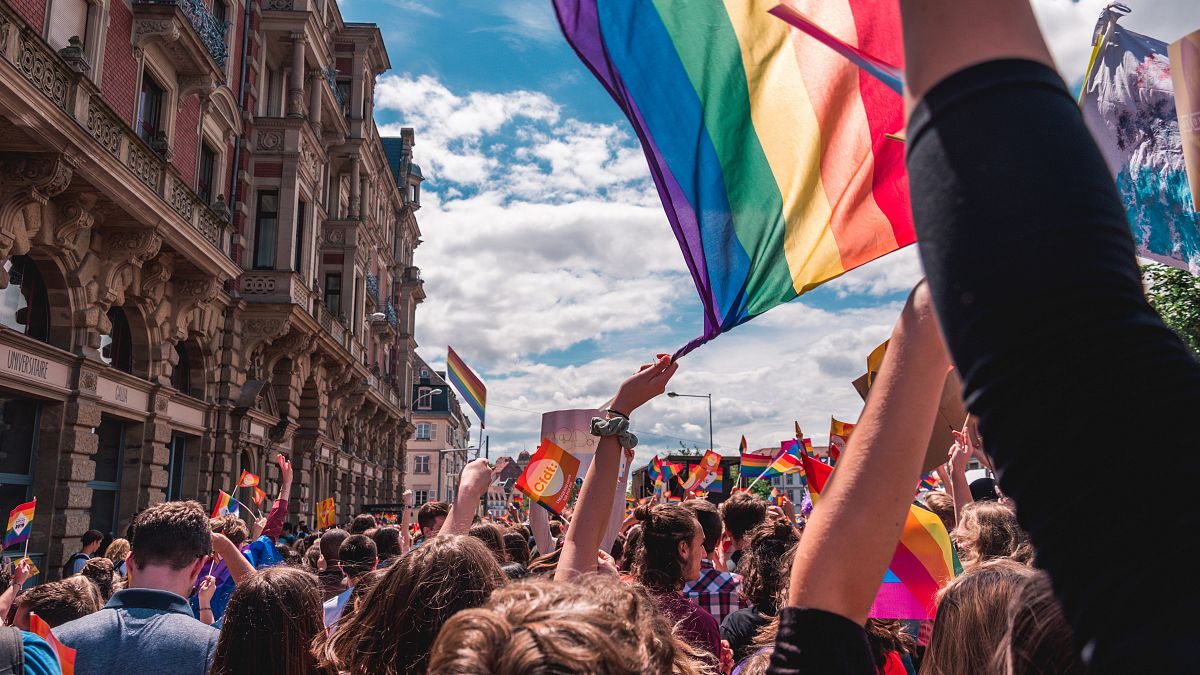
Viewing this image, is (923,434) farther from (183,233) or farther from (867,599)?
(183,233)

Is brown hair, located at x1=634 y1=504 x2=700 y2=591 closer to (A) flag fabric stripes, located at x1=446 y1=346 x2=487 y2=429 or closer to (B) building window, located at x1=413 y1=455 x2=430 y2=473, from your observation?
(A) flag fabric stripes, located at x1=446 y1=346 x2=487 y2=429

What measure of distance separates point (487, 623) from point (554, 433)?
24.8 feet

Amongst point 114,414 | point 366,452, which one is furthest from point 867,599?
point 366,452

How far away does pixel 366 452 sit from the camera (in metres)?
37.2

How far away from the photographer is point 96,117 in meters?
13.3

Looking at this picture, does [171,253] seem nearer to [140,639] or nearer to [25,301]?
[25,301]

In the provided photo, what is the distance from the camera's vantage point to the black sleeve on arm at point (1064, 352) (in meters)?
0.57

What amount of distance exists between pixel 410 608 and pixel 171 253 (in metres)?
16.3

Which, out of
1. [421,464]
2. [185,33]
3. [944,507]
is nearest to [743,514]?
[944,507]

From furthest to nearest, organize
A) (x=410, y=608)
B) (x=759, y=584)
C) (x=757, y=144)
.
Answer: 1. (x=759, y=584)
2. (x=757, y=144)
3. (x=410, y=608)

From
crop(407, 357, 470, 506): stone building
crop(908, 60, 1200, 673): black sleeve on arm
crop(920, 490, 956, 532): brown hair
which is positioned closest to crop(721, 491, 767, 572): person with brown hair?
crop(920, 490, 956, 532): brown hair

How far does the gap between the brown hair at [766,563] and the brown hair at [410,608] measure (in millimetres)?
2104

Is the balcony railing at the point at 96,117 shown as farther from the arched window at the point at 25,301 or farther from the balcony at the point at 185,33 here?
the balcony at the point at 185,33

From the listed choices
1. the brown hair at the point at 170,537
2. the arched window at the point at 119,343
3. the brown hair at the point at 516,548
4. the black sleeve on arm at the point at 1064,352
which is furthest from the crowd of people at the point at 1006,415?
the arched window at the point at 119,343
